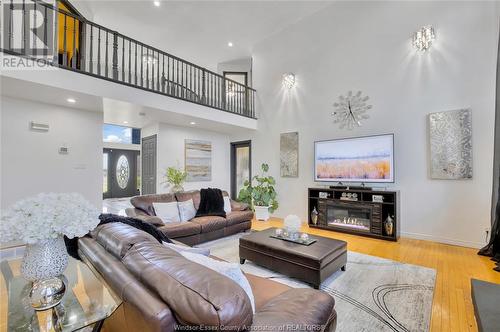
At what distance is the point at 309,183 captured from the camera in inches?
216

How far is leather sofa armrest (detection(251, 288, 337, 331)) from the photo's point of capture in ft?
3.28

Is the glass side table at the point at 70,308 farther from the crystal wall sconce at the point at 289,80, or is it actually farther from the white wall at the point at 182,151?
the crystal wall sconce at the point at 289,80

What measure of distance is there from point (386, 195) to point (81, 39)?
5.86 m

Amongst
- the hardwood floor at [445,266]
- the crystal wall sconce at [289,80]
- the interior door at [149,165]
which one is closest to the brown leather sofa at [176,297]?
the hardwood floor at [445,266]

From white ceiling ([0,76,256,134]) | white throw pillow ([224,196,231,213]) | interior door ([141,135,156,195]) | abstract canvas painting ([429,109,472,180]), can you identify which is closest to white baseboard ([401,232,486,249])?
abstract canvas painting ([429,109,472,180])

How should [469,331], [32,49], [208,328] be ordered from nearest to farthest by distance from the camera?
[208,328] < [469,331] < [32,49]

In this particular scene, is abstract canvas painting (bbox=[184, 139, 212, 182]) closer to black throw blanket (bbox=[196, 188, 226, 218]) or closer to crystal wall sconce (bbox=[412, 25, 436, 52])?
black throw blanket (bbox=[196, 188, 226, 218])

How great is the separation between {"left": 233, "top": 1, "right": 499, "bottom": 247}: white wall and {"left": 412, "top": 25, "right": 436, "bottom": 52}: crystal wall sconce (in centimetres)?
10

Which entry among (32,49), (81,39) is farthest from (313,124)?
(32,49)

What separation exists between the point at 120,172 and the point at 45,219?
934 cm

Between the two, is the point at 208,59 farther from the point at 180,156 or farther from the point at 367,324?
the point at 367,324

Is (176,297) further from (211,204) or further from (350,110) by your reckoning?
(350,110)

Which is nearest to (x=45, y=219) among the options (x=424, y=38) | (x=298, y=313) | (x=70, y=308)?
(x=70, y=308)

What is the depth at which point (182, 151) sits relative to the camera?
6352 mm
